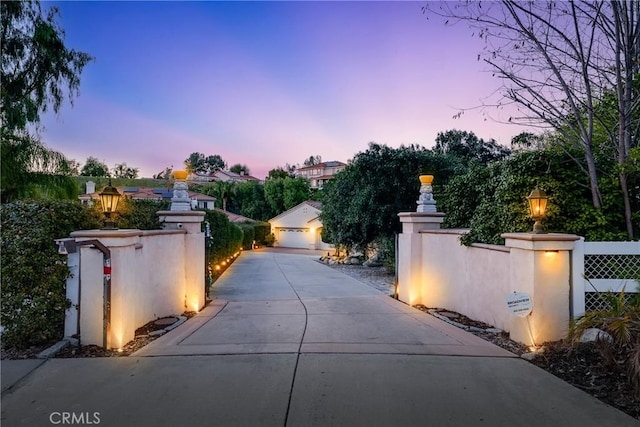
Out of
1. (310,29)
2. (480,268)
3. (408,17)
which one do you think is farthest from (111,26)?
(480,268)

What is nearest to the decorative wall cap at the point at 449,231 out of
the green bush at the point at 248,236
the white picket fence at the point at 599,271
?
the white picket fence at the point at 599,271

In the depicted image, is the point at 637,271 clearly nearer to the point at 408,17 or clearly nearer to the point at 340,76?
the point at 408,17

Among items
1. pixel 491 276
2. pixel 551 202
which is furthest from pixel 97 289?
pixel 551 202

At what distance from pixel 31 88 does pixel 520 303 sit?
1412 centimetres

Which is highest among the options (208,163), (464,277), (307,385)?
(208,163)

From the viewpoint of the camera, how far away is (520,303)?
4805 millimetres

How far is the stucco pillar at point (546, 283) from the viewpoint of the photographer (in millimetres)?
4766

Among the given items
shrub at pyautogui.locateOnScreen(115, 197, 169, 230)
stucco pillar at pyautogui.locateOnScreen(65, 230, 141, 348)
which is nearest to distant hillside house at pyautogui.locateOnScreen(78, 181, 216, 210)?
shrub at pyautogui.locateOnScreen(115, 197, 169, 230)

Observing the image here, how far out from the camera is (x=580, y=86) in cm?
656

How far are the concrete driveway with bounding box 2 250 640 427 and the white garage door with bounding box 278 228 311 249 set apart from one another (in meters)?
37.6

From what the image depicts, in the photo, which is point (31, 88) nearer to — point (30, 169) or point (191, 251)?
point (30, 169)

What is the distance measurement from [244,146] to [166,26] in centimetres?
1692

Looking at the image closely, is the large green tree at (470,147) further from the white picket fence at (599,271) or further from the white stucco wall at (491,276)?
the white picket fence at (599,271)

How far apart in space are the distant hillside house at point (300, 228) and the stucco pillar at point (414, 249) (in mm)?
32834
